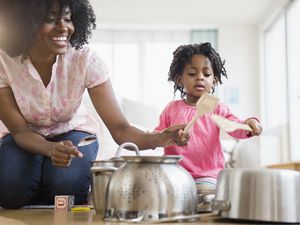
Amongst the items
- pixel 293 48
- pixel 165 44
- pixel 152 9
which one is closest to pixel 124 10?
pixel 152 9

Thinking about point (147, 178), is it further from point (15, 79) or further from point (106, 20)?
point (106, 20)

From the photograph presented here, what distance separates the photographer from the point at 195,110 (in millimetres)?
1472

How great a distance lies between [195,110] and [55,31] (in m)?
0.47

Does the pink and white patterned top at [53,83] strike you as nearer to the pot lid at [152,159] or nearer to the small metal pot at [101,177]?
the small metal pot at [101,177]

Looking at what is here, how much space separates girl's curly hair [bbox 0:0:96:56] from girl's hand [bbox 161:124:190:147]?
1.54 feet

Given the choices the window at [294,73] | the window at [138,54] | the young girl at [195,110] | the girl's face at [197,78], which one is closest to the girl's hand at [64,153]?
the young girl at [195,110]

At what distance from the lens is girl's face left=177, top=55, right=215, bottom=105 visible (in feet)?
4.83

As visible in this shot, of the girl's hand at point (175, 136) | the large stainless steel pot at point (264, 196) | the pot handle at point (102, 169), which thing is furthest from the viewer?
the girl's hand at point (175, 136)

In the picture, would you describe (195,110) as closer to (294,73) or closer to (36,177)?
(36,177)

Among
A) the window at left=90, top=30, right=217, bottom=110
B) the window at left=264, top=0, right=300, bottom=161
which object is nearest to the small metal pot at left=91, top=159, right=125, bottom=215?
the window at left=264, top=0, right=300, bottom=161

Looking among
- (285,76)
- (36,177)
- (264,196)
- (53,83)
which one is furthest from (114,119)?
(285,76)

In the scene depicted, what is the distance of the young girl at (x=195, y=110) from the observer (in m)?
1.42

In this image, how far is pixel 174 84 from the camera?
1613 mm

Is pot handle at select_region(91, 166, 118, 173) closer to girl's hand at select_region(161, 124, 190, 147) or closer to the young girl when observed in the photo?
girl's hand at select_region(161, 124, 190, 147)
